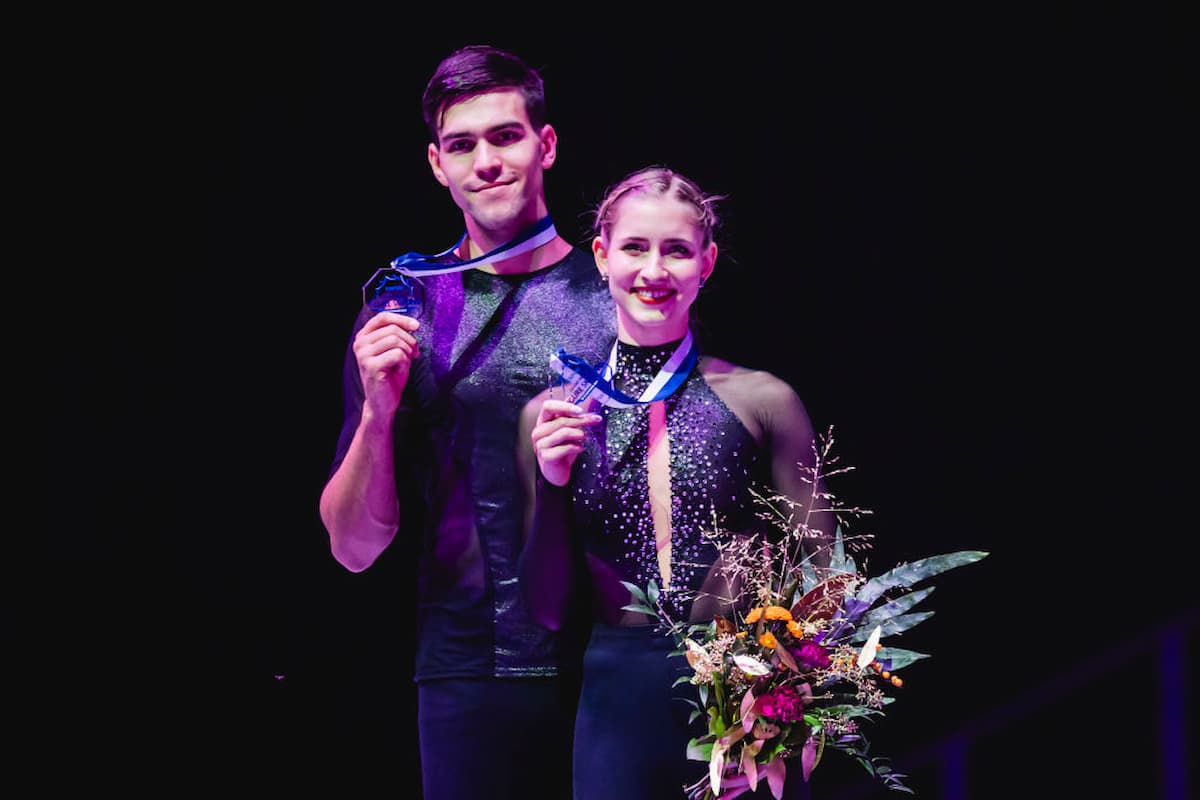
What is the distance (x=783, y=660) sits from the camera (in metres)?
2.54

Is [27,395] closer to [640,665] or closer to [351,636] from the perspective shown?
[351,636]

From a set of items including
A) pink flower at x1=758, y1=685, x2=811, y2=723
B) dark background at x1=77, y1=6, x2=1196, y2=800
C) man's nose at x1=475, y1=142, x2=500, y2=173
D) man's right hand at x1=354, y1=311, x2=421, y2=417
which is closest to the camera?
pink flower at x1=758, y1=685, x2=811, y2=723

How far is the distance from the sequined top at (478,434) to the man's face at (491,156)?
0.49 ft

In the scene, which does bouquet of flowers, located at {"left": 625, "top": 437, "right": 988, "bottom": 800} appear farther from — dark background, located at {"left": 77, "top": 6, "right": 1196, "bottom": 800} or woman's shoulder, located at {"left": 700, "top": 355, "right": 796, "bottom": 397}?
dark background, located at {"left": 77, "top": 6, "right": 1196, "bottom": 800}

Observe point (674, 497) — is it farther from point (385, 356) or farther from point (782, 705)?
point (385, 356)

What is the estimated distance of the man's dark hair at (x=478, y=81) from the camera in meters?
3.06

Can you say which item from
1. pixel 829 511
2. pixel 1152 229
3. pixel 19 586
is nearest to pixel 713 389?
pixel 829 511

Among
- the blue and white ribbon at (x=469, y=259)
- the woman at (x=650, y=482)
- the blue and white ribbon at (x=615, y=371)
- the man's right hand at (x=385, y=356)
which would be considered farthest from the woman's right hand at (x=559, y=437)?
the blue and white ribbon at (x=469, y=259)

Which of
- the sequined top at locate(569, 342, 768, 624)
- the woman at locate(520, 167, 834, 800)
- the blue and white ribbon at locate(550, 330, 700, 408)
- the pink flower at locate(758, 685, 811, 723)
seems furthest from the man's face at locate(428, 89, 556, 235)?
the pink flower at locate(758, 685, 811, 723)

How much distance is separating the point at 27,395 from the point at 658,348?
1.52m

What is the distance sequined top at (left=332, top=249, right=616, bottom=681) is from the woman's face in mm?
218

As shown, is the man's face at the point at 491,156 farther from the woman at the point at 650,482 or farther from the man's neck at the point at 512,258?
the woman at the point at 650,482

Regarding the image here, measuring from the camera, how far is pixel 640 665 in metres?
2.69

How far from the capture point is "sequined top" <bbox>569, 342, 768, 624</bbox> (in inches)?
109
